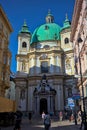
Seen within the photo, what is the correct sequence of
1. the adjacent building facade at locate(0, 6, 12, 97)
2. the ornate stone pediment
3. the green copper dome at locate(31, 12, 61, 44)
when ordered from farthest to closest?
1. the green copper dome at locate(31, 12, 61, 44)
2. the ornate stone pediment
3. the adjacent building facade at locate(0, 6, 12, 97)

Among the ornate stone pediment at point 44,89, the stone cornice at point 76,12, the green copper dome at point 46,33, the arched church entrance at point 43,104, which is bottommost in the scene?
the arched church entrance at point 43,104

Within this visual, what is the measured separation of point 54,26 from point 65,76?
19.3 m

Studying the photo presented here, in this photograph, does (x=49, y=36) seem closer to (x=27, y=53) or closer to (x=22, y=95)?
(x=27, y=53)

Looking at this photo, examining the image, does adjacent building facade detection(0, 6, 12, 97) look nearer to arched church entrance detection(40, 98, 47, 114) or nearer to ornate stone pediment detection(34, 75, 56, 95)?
ornate stone pediment detection(34, 75, 56, 95)

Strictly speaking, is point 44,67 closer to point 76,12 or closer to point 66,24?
point 66,24

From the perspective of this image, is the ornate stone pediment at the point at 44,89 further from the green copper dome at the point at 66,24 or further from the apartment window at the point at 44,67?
the green copper dome at the point at 66,24

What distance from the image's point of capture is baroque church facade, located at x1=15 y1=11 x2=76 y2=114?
5234cm

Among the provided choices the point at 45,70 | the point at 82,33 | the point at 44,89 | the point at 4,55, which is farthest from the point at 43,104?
the point at 82,33

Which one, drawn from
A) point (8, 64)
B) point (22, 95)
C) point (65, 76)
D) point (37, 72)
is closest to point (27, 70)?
point (37, 72)

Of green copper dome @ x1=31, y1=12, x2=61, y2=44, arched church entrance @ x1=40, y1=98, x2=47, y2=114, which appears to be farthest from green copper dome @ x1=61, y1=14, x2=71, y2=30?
arched church entrance @ x1=40, y1=98, x2=47, y2=114

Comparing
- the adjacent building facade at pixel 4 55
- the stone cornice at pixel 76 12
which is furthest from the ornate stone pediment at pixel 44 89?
the stone cornice at pixel 76 12

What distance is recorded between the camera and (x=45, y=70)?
56.5 metres

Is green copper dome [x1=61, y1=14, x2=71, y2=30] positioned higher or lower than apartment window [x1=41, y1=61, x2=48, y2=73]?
higher

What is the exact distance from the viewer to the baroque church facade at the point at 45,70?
172 ft
